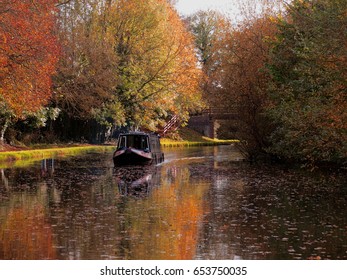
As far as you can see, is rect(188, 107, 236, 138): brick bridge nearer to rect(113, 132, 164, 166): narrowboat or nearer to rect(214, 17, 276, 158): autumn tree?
rect(214, 17, 276, 158): autumn tree

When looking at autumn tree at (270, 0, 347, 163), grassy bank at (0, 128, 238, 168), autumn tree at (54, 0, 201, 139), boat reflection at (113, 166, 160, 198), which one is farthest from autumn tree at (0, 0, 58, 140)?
autumn tree at (54, 0, 201, 139)

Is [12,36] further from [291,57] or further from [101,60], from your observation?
[101,60]

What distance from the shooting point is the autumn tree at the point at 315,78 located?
25000 millimetres

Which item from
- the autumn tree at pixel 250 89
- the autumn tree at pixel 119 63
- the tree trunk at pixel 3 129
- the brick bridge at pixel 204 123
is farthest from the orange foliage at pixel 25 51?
the brick bridge at pixel 204 123

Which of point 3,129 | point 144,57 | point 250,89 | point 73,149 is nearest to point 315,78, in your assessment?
point 250,89

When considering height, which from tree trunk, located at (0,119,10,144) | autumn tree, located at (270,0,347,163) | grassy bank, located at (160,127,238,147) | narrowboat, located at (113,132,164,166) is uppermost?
autumn tree, located at (270,0,347,163)

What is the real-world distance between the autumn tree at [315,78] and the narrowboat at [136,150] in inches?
305

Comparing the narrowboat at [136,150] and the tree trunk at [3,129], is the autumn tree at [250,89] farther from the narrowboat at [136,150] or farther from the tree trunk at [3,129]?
the tree trunk at [3,129]

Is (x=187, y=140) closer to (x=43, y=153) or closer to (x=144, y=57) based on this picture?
(x=144, y=57)

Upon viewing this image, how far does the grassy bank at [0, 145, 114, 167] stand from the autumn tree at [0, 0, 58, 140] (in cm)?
339

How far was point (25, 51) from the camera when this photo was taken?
3744cm

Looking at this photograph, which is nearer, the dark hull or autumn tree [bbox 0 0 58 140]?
autumn tree [bbox 0 0 58 140]

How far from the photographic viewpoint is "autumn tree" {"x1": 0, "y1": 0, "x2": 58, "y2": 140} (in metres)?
35.6

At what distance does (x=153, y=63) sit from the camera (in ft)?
207
